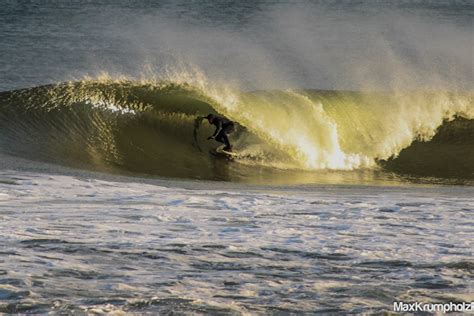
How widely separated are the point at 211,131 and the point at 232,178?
332cm

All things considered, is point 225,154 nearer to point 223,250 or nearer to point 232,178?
point 232,178

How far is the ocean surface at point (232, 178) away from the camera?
8.09 m

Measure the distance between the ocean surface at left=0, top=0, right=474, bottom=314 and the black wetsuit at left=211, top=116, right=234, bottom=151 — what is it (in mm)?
356

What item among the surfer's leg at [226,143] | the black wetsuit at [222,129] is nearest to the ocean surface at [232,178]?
the surfer's leg at [226,143]

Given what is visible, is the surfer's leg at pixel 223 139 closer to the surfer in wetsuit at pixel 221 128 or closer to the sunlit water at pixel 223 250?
the surfer in wetsuit at pixel 221 128

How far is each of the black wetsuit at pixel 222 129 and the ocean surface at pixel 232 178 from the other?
0.36 meters

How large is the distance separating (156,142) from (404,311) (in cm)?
1110

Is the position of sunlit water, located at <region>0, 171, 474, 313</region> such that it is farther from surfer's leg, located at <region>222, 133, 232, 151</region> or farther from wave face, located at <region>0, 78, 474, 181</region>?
surfer's leg, located at <region>222, 133, 232, 151</region>

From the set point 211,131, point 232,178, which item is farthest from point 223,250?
point 211,131

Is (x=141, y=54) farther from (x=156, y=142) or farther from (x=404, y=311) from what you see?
(x=404, y=311)

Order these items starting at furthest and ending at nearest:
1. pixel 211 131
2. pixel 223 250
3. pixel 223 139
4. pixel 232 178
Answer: pixel 211 131 < pixel 223 139 < pixel 232 178 < pixel 223 250

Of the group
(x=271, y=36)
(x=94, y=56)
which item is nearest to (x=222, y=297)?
(x=94, y=56)

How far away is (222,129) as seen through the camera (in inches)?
671

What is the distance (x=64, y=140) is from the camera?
17.5 meters
